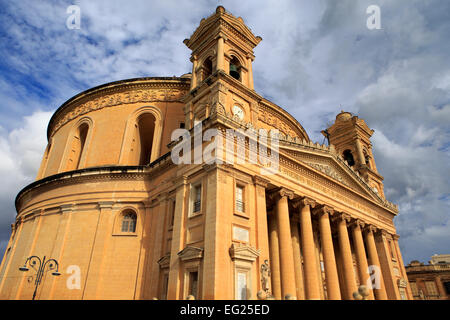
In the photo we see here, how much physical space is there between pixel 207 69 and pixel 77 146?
46.4 feet

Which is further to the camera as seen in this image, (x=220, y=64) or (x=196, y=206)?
(x=220, y=64)

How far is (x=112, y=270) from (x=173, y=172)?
7158 millimetres

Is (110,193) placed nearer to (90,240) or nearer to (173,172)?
(90,240)

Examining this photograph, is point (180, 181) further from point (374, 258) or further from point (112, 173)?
point (374, 258)

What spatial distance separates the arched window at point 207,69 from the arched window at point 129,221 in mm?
10543

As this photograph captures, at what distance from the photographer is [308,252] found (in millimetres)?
17266

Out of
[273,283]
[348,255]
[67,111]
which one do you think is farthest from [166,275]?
[67,111]

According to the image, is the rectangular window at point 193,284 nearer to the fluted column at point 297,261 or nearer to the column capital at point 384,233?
the fluted column at point 297,261

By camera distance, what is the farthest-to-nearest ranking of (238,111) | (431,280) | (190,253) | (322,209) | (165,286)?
1. (431,280)
2. (322,209)
3. (238,111)
4. (165,286)
5. (190,253)

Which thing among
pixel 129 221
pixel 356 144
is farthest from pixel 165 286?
pixel 356 144

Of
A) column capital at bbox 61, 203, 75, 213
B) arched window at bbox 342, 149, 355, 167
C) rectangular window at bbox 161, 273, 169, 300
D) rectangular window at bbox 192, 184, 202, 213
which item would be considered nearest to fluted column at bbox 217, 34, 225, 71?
rectangular window at bbox 192, 184, 202, 213

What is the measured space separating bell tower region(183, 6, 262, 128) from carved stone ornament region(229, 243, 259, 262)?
794cm

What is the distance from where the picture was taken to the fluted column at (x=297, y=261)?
17.5 meters
